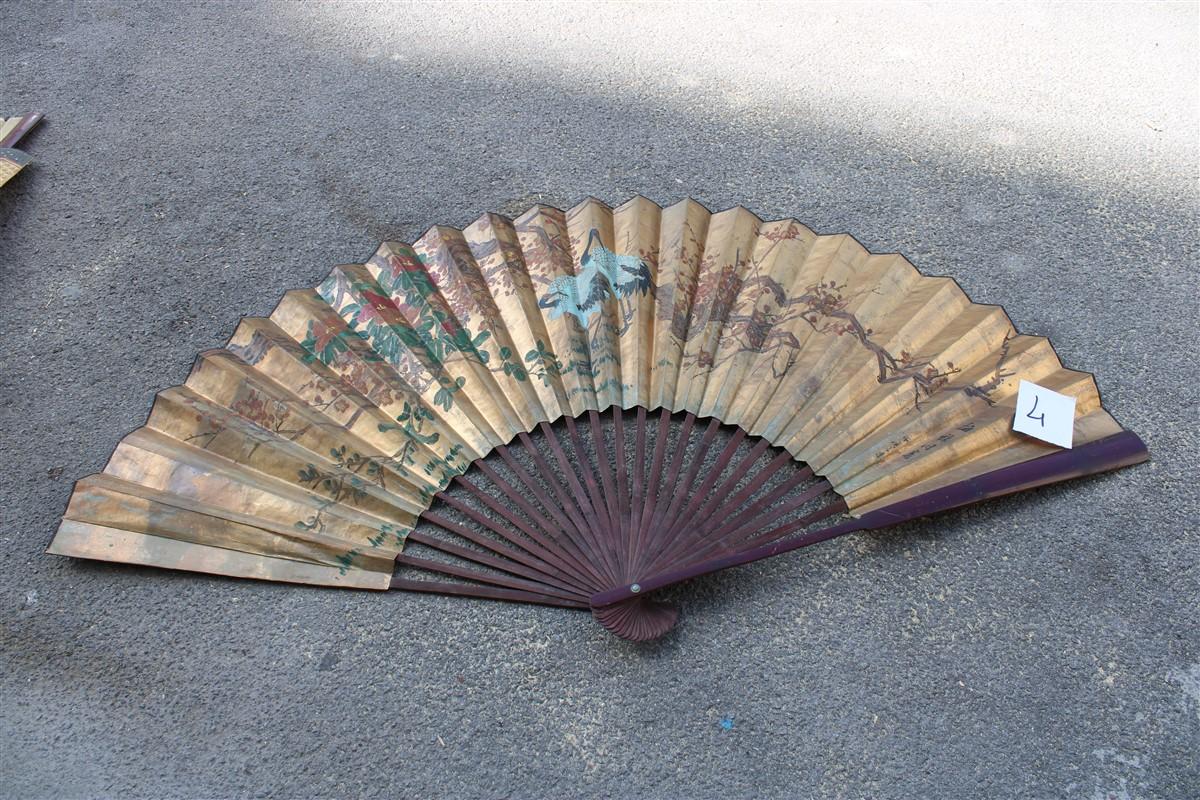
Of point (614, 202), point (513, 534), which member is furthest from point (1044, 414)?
point (614, 202)

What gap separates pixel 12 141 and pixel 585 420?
1.63m

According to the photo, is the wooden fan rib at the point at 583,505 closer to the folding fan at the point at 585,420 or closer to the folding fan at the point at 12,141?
the folding fan at the point at 585,420

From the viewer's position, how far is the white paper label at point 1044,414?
1485 millimetres

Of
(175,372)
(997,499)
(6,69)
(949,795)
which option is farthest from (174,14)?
(949,795)

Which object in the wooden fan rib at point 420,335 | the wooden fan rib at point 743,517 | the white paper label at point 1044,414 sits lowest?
the white paper label at point 1044,414

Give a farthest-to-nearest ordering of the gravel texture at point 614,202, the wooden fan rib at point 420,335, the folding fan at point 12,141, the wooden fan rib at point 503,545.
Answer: the folding fan at point 12,141 → the wooden fan rib at point 420,335 → the wooden fan rib at point 503,545 → the gravel texture at point 614,202

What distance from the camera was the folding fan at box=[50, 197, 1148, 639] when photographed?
1.41m

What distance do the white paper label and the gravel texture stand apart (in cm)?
14

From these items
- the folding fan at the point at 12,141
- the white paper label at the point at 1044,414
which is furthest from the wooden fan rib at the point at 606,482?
the folding fan at the point at 12,141

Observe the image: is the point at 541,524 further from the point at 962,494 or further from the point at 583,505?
the point at 962,494

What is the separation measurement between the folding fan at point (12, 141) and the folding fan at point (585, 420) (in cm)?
99

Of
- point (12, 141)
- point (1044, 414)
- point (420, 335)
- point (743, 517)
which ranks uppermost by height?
point (12, 141)

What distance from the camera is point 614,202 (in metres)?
2.10

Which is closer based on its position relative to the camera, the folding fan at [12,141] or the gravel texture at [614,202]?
the gravel texture at [614,202]
